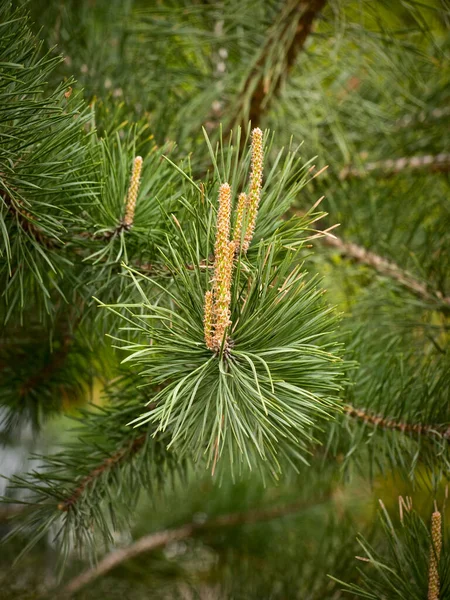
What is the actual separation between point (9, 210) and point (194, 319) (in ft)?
0.43

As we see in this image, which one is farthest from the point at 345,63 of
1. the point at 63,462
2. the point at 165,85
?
the point at 63,462

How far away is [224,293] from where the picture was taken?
31 cm

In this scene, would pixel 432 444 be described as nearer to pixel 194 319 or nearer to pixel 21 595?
pixel 194 319

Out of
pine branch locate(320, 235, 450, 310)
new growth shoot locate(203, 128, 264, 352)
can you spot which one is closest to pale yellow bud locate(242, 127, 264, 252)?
new growth shoot locate(203, 128, 264, 352)

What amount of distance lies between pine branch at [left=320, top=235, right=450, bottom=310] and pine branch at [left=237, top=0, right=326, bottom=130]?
147 mm

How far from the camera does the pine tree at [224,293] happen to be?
1.09 ft

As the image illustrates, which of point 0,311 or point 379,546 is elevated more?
point 0,311

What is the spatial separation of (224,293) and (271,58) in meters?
0.32

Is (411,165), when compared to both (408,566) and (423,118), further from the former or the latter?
(408,566)

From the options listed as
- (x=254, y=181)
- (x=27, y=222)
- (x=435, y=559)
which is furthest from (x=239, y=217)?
(x=435, y=559)

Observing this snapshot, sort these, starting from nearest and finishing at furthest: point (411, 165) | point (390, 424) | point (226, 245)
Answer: point (226, 245) < point (390, 424) < point (411, 165)

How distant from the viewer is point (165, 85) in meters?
0.59

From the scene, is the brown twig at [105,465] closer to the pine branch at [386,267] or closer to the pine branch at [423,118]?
the pine branch at [386,267]

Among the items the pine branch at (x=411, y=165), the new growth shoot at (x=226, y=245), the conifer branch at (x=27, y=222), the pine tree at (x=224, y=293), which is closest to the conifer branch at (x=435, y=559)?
the pine tree at (x=224, y=293)
